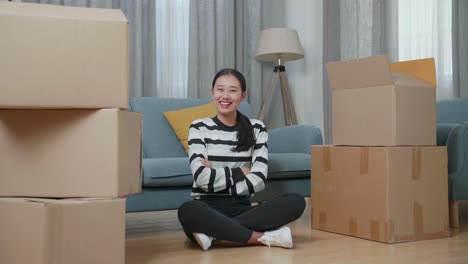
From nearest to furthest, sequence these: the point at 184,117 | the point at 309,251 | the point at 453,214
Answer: the point at 309,251
the point at 453,214
the point at 184,117

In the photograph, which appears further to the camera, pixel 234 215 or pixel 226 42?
pixel 226 42

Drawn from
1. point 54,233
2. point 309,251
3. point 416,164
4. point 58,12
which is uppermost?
point 58,12

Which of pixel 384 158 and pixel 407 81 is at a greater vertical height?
pixel 407 81

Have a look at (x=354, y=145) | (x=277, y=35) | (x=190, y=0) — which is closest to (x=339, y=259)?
(x=354, y=145)

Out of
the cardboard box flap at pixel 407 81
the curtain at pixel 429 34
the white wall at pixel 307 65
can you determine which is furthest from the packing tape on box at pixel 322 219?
the white wall at pixel 307 65

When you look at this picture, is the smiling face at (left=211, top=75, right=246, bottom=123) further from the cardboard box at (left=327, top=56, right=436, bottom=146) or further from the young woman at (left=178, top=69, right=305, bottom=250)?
the cardboard box at (left=327, top=56, right=436, bottom=146)

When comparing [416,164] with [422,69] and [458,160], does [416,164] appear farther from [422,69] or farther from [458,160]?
[422,69]

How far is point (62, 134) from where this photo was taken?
1.41 meters

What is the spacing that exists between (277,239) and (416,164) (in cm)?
61

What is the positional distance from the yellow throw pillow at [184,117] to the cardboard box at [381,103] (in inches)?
32.3

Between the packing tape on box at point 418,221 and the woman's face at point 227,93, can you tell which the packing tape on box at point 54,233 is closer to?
the woman's face at point 227,93

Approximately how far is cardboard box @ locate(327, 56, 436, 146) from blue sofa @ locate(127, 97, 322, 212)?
36 cm

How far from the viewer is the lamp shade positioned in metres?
3.56

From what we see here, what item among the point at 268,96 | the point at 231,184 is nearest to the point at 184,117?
the point at 231,184
